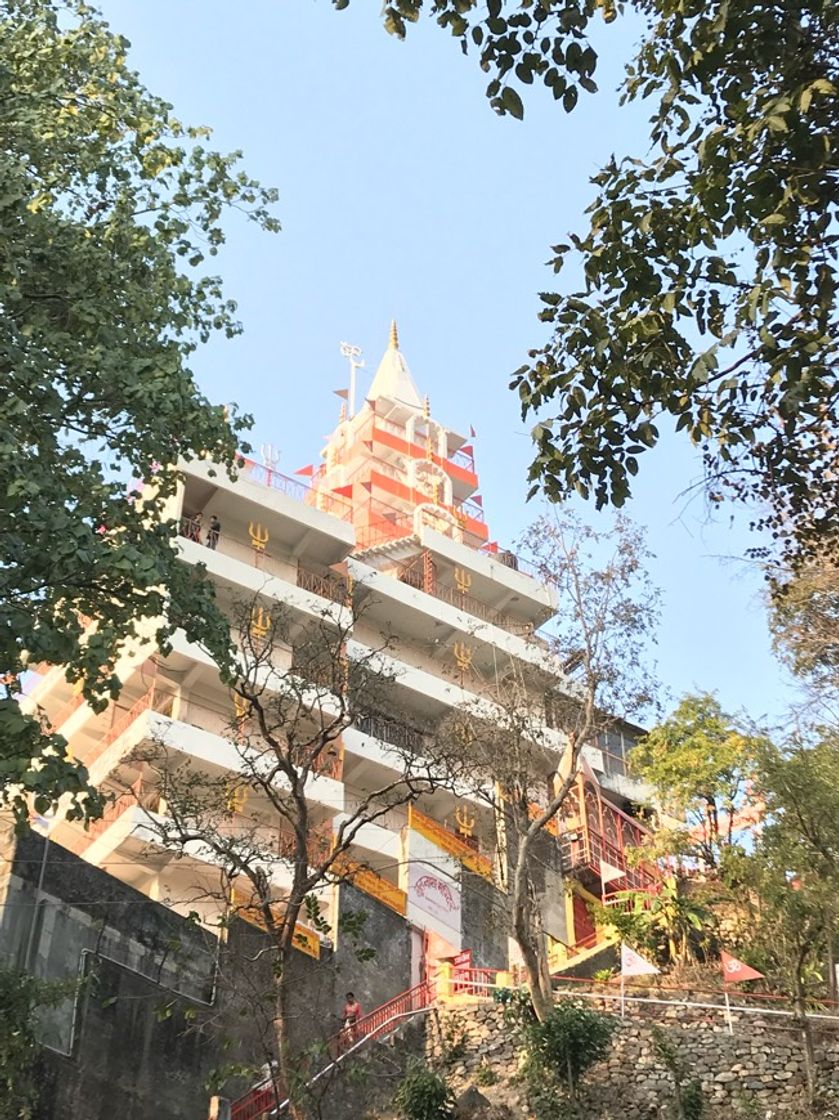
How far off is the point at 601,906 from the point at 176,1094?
33.1 feet

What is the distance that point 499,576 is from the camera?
114ft

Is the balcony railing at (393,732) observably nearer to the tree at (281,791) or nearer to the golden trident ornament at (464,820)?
the tree at (281,791)

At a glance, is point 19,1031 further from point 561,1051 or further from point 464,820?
point 464,820

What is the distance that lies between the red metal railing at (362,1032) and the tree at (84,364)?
7164mm

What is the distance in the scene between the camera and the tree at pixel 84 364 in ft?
32.3

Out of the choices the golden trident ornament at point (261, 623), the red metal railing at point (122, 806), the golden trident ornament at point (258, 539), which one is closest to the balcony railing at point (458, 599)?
the golden trident ornament at point (258, 539)

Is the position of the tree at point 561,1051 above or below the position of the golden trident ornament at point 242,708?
below

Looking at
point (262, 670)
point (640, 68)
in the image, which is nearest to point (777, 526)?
point (640, 68)

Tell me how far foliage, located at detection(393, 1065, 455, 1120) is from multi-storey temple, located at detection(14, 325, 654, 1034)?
302cm

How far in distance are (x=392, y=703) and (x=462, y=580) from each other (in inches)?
193

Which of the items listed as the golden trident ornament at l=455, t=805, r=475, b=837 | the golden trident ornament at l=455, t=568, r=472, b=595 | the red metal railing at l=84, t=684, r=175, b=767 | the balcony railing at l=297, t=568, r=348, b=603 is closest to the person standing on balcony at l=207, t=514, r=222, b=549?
the balcony railing at l=297, t=568, r=348, b=603

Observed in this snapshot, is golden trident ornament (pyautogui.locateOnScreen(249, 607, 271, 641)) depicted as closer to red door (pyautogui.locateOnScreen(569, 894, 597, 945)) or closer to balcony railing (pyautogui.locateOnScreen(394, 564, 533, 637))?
balcony railing (pyautogui.locateOnScreen(394, 564, 533, 637))

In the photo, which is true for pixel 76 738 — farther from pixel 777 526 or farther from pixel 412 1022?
pixel 777 526

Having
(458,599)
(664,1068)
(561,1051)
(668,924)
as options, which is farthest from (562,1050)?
(458,599)
